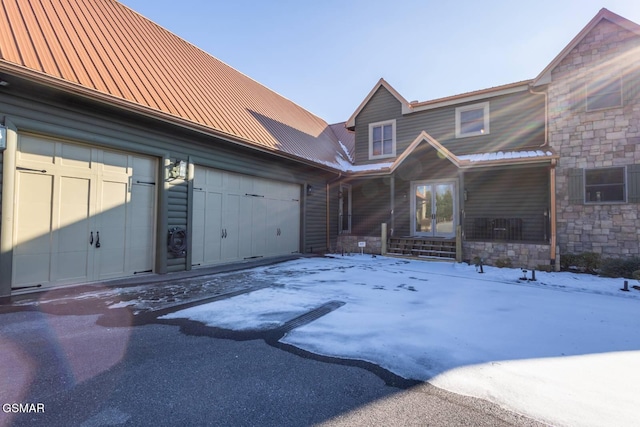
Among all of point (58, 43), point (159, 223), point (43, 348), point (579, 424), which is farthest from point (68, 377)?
point (58, 43)

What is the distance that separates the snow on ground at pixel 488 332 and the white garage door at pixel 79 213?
280 centimetres

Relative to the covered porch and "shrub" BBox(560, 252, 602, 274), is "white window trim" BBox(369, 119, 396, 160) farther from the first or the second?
"shrub" BBox(560, 252, 602, 274)

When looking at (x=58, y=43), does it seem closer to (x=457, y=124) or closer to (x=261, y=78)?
(x=261, y=78)

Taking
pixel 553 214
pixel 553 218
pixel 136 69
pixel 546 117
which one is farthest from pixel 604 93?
pixel 136 69

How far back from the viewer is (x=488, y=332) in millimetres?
3619

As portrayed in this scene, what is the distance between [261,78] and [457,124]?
8243 millimetres

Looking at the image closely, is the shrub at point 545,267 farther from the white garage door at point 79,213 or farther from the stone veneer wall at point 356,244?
the white garage door at point 79,213

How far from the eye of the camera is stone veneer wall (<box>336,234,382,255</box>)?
11.2 metres

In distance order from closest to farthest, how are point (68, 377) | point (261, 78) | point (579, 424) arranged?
point (579, 424) → point (68, 377) → point (261, 78)


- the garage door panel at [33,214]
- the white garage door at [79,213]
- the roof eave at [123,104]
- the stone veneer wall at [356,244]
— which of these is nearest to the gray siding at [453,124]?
the stone veneer wall at [356,244]

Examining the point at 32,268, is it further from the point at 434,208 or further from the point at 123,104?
the point at 434,208

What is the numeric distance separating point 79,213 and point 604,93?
1288 cm

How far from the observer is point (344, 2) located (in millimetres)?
9141

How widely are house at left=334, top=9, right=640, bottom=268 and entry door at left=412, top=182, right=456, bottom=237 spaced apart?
4cm
